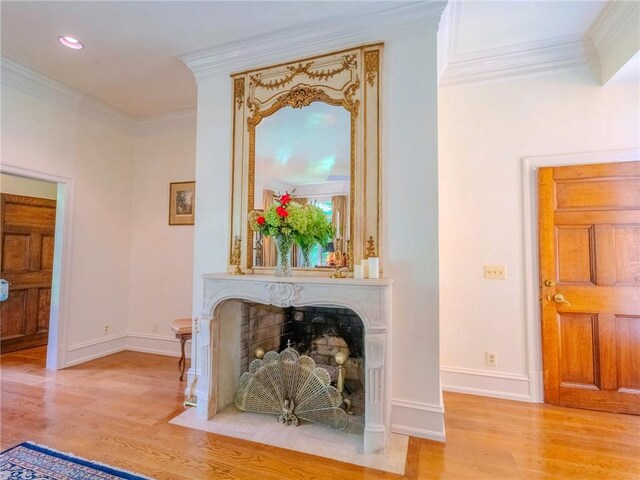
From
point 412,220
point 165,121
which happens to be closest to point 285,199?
point 412,220

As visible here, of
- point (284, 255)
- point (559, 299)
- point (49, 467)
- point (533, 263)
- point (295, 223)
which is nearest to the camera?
point (49, 467)

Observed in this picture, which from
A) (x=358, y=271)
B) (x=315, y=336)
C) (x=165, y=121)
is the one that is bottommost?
(x=315, y=336)

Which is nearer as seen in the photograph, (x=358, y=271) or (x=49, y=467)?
(x=49, y=467)

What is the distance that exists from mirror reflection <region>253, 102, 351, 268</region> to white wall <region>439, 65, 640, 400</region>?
1.10m

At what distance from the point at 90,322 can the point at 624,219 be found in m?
5.38

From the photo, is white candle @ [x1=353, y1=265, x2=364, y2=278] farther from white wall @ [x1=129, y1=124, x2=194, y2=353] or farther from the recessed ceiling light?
the recessed ceiling light

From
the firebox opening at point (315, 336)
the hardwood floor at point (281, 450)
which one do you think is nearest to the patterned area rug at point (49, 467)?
the hardwood floor at point (281, 450)

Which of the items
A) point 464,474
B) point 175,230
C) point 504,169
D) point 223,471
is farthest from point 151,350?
point 504,169

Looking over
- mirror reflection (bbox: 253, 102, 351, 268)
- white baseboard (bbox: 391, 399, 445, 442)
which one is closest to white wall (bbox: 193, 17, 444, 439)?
white baseboard (bbox: 391, 399, 445, 442)

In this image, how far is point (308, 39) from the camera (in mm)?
2600

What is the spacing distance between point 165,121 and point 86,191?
127 centimetres

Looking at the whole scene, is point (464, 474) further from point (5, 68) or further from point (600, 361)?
point (5, 68)

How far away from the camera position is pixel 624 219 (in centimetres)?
258

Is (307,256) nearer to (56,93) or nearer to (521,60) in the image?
(521,60)
